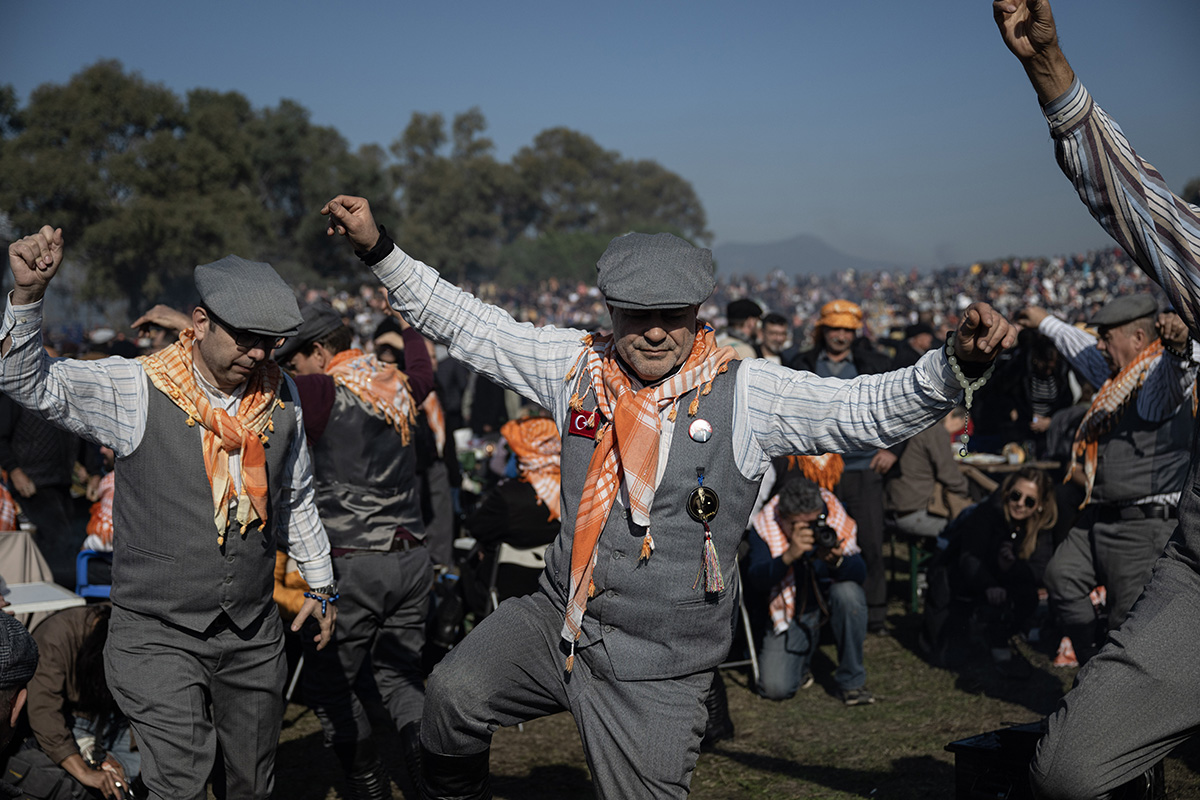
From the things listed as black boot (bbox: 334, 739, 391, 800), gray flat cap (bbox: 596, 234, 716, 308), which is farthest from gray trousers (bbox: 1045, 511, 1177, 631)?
black boot (bbox: 334, 739, 391, 800)

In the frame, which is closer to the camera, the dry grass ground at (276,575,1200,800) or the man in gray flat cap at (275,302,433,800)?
the man in gray flat cap at (275,302,433,800)

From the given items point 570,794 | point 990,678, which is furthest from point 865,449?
point 990,678

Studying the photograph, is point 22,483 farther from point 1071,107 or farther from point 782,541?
point 1071,107

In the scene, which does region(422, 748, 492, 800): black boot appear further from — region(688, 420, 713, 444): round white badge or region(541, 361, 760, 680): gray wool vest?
region(688, 420, 713, 444): round white badge

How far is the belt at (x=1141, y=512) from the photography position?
475 cm

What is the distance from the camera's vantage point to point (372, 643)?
15.0 feet

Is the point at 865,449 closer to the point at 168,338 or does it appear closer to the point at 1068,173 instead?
the point at 1068,173

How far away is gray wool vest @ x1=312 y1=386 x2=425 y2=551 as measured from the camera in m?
4.47

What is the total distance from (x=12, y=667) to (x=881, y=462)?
577cm

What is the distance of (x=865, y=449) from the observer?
→ 8.74 ft

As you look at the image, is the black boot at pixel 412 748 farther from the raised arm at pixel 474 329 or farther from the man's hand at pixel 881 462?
the man's hand at pixel 881 462

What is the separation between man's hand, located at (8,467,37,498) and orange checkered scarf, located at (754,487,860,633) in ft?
17.4

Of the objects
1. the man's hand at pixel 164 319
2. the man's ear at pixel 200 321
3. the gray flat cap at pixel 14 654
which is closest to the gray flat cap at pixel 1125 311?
the man's ear at pixel 200 321

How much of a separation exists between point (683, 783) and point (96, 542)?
4054 millimetres
